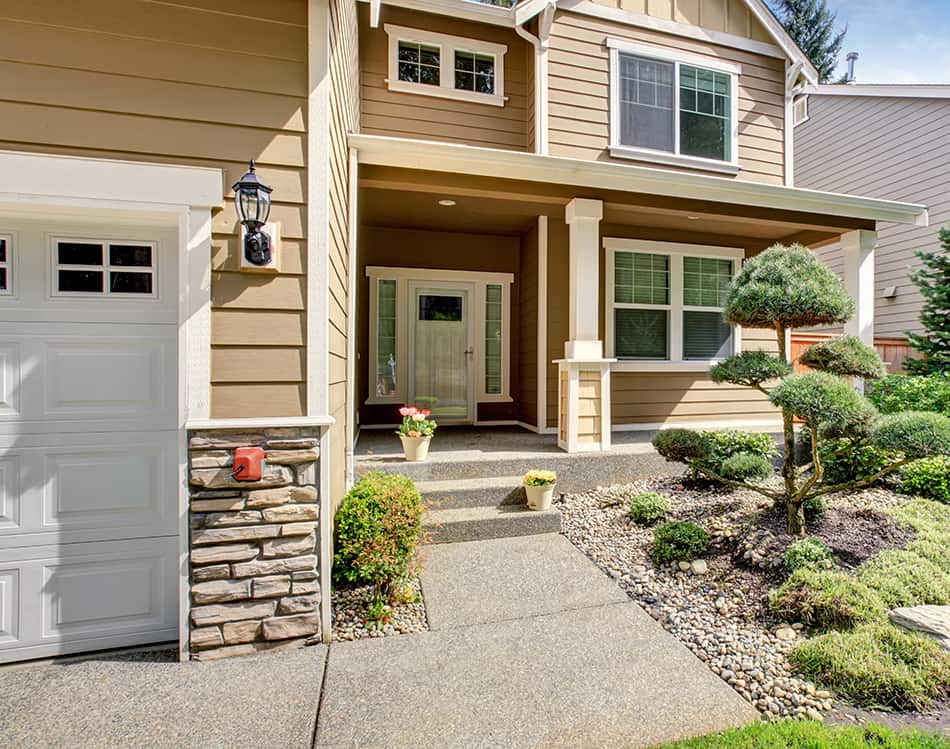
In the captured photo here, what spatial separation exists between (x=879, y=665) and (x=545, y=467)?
2.57 meters

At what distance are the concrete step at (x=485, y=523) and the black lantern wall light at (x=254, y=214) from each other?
219cm

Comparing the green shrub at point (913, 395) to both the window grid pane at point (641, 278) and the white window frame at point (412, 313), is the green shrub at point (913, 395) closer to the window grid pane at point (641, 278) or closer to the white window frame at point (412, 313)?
the window grid pane at point (641, 278)

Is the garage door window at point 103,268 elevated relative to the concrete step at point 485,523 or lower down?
elevated

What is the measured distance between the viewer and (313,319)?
2.46 metres

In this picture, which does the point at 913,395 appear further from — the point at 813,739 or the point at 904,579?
the point at 813,739

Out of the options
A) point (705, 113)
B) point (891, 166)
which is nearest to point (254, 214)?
point (705, 113)

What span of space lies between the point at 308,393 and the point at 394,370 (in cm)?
392

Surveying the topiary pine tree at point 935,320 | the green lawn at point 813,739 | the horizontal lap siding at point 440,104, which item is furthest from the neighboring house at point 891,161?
the green lawn at point 813,739

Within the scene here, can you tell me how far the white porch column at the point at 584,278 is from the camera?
4.64m

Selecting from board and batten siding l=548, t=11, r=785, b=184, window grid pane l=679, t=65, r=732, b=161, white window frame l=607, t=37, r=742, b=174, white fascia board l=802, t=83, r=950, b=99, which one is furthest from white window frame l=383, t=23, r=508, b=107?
white fascia board l=802, t=83, r=950, b=99

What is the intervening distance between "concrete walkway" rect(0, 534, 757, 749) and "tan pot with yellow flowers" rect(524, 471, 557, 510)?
1.23 meters

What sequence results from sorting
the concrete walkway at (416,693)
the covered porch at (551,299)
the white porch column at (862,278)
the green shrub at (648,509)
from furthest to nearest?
the white porch column at (862,278) < the covered porch at (551,299) < the green shrub at (648,509) < the concrete walkway at (416,693)

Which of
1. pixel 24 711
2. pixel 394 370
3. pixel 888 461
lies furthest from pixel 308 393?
pixel 888 461

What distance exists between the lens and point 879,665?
2098mm
